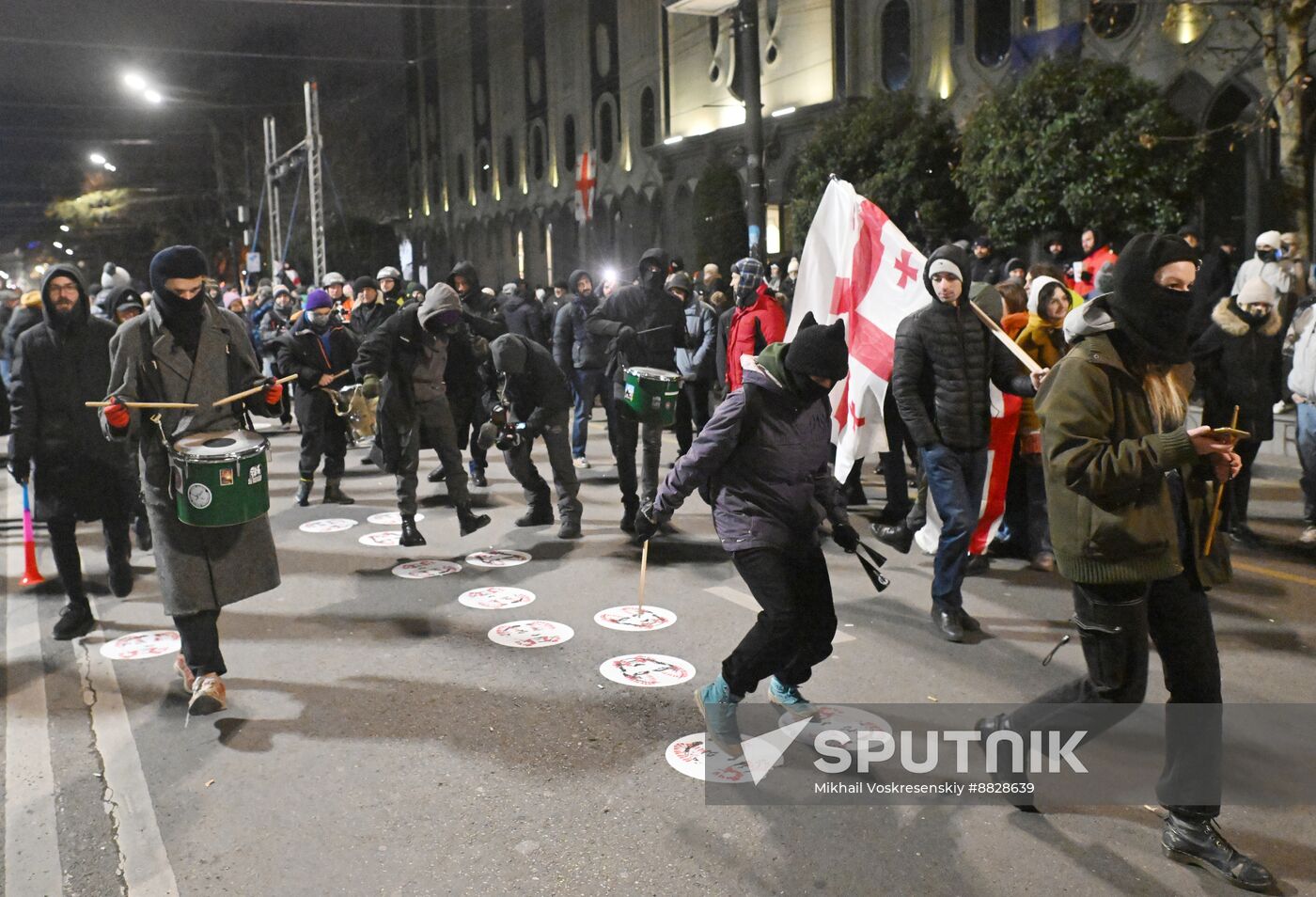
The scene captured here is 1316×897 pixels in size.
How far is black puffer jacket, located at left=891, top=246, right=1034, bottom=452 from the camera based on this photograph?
20.5 feet

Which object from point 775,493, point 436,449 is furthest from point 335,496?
point 775,493

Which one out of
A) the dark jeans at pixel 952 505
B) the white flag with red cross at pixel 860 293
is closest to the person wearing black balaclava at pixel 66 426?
the white flag with red cross at pixel 860 293

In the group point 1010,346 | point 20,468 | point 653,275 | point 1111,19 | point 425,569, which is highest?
point 1111,19

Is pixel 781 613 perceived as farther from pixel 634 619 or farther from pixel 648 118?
pixel 648 118

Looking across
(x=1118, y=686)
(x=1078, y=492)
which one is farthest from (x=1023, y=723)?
(x=1078, y=492)

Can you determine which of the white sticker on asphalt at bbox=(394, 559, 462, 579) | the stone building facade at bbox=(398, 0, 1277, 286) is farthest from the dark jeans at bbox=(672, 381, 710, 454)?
the stone building facade at bbox=(398, 0, 1277, 286)

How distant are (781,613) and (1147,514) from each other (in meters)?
1.46

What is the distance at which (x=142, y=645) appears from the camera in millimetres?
6477

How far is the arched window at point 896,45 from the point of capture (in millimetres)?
25062

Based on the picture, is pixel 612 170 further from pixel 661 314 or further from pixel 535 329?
pixel 661 314

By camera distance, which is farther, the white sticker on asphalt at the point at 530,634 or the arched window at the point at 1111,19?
the arched window at the point at 1111,19

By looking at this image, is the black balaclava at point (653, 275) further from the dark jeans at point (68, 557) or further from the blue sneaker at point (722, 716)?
the blue sneaker at point (722, 716)

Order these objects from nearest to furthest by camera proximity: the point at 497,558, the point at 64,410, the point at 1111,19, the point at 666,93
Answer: the point at 64,410
the point at 497,558
the point at 1111,19
the point at 666,93

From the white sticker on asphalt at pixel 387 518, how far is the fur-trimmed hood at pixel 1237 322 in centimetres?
636
